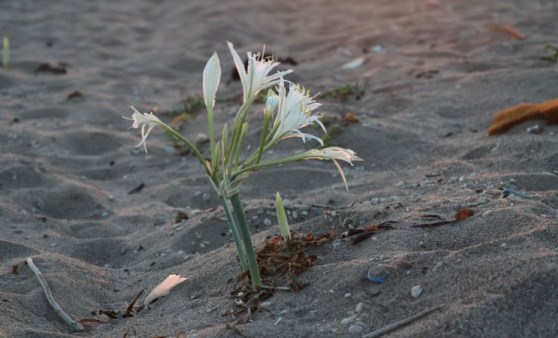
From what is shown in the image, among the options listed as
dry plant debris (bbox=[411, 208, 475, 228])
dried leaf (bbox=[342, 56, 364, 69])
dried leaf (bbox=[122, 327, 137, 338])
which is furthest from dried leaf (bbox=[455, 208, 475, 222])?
dried leaf (bbox=[342, 56, 364, 69])

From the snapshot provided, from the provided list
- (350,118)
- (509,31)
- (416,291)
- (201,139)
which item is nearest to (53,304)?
(416,291)

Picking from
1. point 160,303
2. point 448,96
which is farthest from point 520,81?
point 160,303

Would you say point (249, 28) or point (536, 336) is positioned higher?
point (536, 336)

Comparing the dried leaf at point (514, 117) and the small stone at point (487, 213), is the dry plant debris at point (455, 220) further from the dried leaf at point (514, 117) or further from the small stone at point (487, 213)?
the dried leaf at point (514, 117)

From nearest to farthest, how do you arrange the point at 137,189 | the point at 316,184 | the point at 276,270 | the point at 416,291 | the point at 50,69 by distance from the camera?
the point at 416,291 → the point at 276,270 → the point at 316,184 → the point at 137,189 → the point at 50,69

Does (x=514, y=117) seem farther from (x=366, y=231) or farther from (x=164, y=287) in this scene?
(x=164, y=287)

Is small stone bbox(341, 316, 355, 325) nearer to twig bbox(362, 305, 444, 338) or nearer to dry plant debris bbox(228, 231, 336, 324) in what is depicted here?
twig bbox(362, 305, 444, 338)

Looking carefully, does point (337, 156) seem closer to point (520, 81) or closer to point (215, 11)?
point (520, 81)
